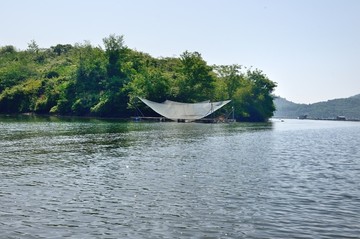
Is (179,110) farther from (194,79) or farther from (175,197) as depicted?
(175,197)

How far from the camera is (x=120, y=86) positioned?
10638 cm

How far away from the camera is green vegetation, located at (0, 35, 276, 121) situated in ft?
334

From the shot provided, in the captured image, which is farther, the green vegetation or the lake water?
the green vegetation

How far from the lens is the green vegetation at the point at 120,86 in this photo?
10194 centimetres

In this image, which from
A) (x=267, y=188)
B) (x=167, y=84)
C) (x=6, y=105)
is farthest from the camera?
(x=6, y=105)

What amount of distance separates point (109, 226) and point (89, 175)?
9.15m

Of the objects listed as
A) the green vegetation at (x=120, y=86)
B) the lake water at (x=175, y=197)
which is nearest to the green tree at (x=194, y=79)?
the green vegetation at (x=120, y=86)

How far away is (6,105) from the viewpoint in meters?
120

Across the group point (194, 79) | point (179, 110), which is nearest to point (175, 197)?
point (179, 110)

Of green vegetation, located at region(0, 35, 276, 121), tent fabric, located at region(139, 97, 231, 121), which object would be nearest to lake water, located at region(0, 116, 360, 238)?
tent fabric, located at region(139, 97, 231, 121)

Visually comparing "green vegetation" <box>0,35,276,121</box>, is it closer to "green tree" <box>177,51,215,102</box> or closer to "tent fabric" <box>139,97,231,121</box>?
"green tree" <box>177,51,215,102</box>

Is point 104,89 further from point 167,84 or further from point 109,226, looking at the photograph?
point 109,226

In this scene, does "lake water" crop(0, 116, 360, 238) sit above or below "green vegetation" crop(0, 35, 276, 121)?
below

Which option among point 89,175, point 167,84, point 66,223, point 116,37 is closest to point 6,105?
point 116,37
